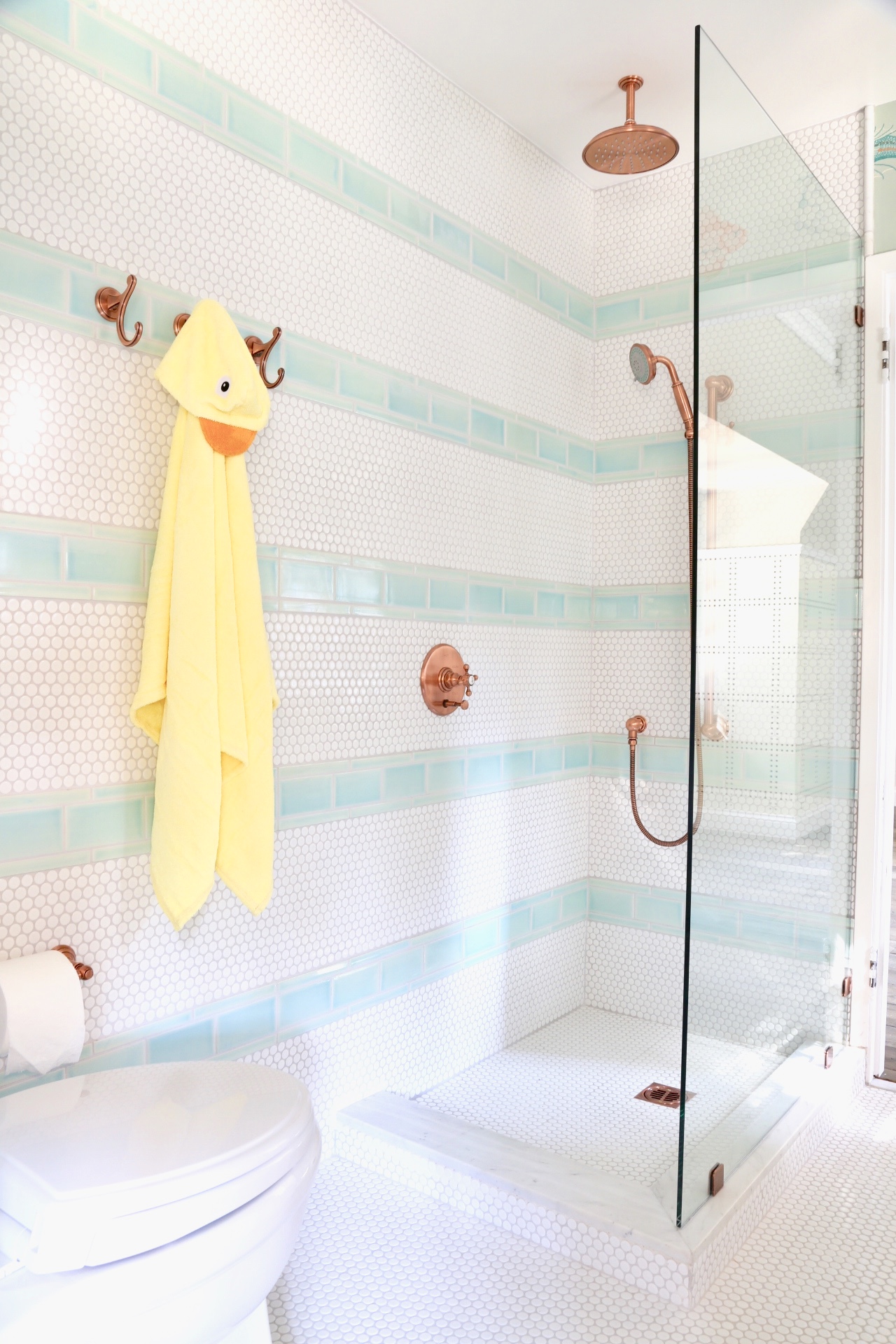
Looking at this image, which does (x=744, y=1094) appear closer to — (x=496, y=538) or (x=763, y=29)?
(x=496, y=538)

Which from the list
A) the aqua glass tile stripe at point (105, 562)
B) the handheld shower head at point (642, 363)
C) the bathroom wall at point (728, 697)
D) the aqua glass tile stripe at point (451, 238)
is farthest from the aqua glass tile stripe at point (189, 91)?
the handheld shower head at point (642, 363)

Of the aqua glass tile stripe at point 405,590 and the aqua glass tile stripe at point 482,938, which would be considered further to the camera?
the aqua glass tile stripe at point 482,938

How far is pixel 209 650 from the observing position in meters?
1.64

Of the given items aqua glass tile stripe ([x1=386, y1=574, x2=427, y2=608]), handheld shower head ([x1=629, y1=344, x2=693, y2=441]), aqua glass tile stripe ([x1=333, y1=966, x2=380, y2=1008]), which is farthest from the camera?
handheld shower head ([x1=629, y1=344, x2=693, y2=441])

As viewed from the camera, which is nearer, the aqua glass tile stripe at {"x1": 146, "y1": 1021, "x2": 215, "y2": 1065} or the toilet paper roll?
the toilet paper roll

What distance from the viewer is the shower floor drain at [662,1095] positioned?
2.36 m

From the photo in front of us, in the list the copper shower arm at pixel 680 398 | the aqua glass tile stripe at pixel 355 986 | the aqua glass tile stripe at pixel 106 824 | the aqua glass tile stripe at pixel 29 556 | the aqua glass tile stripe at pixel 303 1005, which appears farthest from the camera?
the copper shower arm at pixel 680 398

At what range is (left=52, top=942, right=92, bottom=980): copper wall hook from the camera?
5.06 feet

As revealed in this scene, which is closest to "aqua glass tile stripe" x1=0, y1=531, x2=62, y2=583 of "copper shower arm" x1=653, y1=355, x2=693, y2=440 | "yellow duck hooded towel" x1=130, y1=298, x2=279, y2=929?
"yellow duck hooded towel" x1=130, y1=298, x2=279, y2=929

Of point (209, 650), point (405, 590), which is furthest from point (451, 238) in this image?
point (209, 650)

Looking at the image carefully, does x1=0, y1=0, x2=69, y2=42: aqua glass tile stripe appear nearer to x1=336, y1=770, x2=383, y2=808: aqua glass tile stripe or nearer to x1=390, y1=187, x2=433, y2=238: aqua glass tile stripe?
x1=390, y1=187, x2=433, y2=238: aqua glass tile stripe

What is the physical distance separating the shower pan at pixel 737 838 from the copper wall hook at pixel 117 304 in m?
0.94

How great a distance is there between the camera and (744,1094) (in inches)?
77.0

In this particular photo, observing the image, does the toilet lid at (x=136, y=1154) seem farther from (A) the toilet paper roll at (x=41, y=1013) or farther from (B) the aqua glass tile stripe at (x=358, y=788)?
(B) the aqua glass tile stripe at (x=358, y=788)
